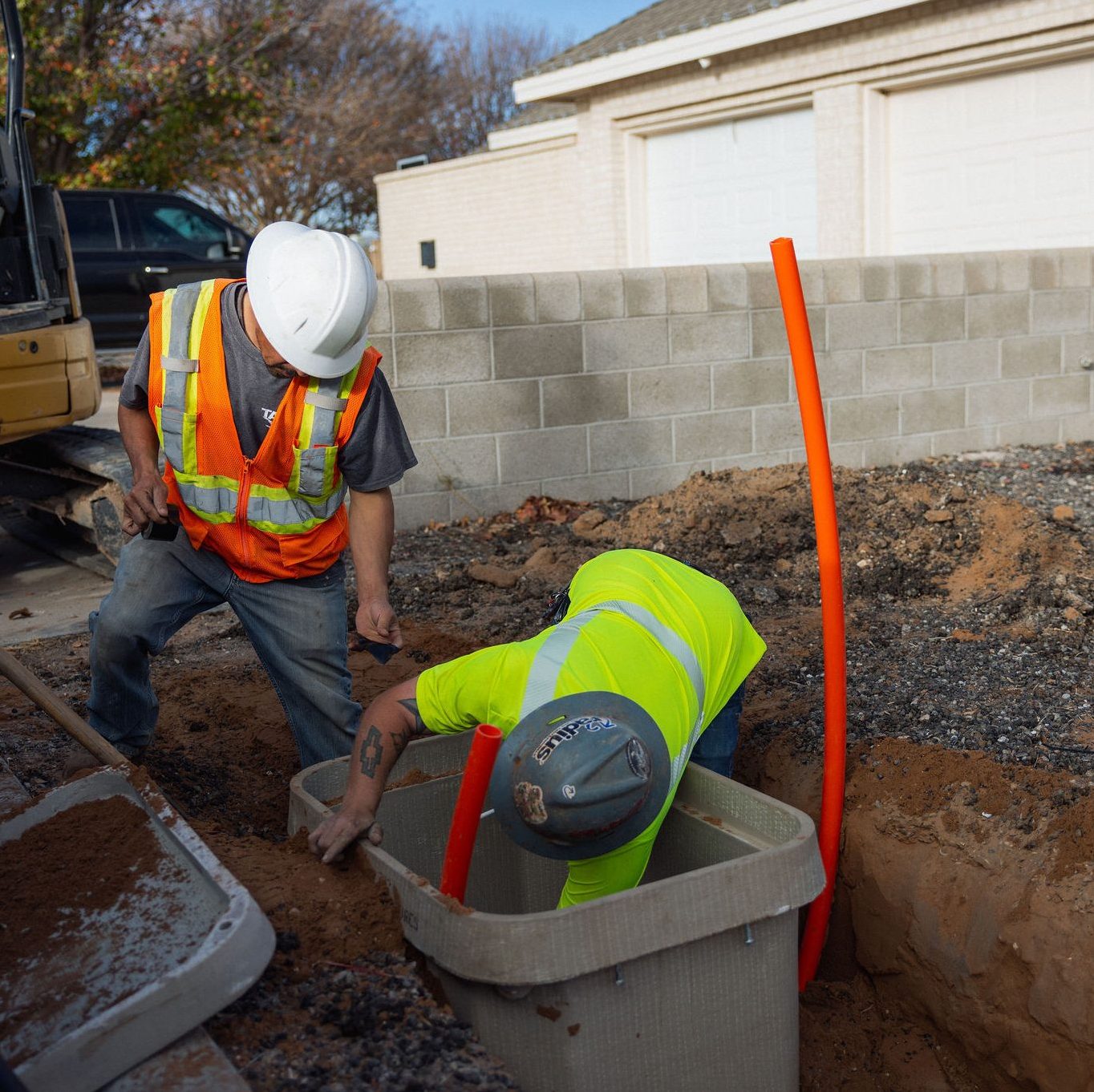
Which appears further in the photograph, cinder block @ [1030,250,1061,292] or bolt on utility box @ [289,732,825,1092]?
cinder block @ [1030,250,1061,292]

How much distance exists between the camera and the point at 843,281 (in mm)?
8188

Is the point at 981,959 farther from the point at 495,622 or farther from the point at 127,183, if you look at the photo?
the point at 127,183

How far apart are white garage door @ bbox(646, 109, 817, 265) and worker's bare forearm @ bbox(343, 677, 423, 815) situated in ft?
33.5

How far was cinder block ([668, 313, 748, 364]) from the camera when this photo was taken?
7730mm

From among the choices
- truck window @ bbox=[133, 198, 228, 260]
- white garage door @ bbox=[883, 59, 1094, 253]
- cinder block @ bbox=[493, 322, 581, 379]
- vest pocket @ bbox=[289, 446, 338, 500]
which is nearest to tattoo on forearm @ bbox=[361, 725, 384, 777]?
vest pocket @ bbox=[289, 446, 338, 500]

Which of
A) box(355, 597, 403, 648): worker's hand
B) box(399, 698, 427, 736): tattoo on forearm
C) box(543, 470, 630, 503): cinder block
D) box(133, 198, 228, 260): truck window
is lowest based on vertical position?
box(543, 470, 630, 503): cinder block

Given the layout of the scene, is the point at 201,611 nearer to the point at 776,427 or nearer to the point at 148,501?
the point at 148,501

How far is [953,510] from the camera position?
262 inches

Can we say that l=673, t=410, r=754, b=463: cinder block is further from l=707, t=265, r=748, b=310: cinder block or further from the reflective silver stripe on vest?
the reflective silver stripe on vest

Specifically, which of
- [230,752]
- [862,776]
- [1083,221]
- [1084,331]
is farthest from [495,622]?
[1083,221]

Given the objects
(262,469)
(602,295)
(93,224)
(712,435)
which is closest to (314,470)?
(262,469)

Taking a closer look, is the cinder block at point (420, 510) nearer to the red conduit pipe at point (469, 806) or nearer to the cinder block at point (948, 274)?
the cinder block at point (948, 274)

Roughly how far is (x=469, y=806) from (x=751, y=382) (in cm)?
592

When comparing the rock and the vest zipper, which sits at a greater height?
the vest zipper
